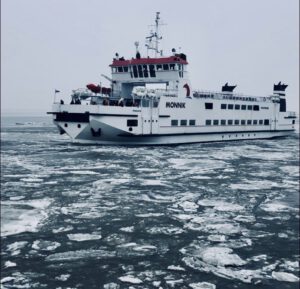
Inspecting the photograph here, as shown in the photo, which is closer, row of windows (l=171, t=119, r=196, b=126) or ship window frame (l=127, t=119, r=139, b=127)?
ship window frame (l=127, t=119, r=139, b=127)

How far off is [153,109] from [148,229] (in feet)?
67.9

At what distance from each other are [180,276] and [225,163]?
49.5 ft

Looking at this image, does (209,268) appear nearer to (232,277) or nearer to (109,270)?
(232,277)

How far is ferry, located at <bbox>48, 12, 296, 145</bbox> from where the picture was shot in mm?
27750

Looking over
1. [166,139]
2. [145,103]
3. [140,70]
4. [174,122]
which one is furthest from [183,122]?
[140,70]

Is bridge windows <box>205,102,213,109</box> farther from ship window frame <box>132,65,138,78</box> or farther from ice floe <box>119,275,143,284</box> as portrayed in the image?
ice floe <box>119,275,143,284</box>

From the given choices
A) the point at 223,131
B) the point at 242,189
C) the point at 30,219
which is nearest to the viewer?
the point at 30,219

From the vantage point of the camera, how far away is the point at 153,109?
29.0 meters

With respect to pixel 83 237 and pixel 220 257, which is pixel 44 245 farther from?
pixel 220 257

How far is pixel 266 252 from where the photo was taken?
7445 millimetres

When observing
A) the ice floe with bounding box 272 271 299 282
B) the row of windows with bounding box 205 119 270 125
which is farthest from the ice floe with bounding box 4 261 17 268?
the row of windows with bounding box 205 119 270 125

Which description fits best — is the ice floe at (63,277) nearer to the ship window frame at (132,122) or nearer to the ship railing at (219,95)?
the ship window frame at (132,122)

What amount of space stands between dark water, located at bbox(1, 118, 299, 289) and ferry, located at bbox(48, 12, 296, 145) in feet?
35.9

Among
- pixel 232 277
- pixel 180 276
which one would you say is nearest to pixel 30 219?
pixel 180 276
